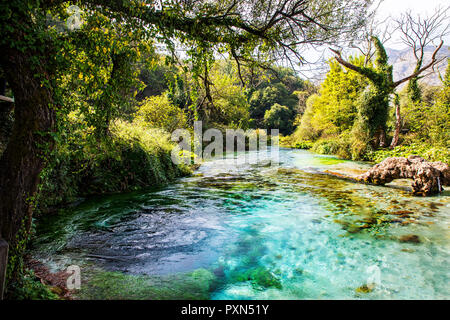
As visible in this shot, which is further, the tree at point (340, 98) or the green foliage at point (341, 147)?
the tree at point (340, 98)

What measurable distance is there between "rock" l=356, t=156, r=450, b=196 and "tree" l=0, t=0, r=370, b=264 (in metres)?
5.77

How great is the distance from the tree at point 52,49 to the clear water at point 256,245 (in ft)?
5.08

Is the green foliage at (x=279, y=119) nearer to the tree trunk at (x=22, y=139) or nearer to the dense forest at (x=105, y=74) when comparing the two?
the dense forest at (x=105, y=74)

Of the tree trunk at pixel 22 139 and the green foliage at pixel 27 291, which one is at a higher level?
the tree trunk at pixel 22 139

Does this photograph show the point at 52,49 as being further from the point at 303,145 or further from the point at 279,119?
the point at 279,119

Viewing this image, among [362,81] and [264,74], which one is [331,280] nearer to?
[264,74]

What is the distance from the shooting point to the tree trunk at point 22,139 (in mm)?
2057

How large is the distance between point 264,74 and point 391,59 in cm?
1786

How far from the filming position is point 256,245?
4.29m

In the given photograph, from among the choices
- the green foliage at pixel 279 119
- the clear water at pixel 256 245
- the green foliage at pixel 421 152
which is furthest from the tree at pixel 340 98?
the green foliage at pixel 279 119

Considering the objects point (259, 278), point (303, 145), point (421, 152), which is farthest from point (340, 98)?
point (259, 278)

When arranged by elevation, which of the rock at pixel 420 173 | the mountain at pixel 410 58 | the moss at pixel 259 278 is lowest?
the moss at pixel 259 278
